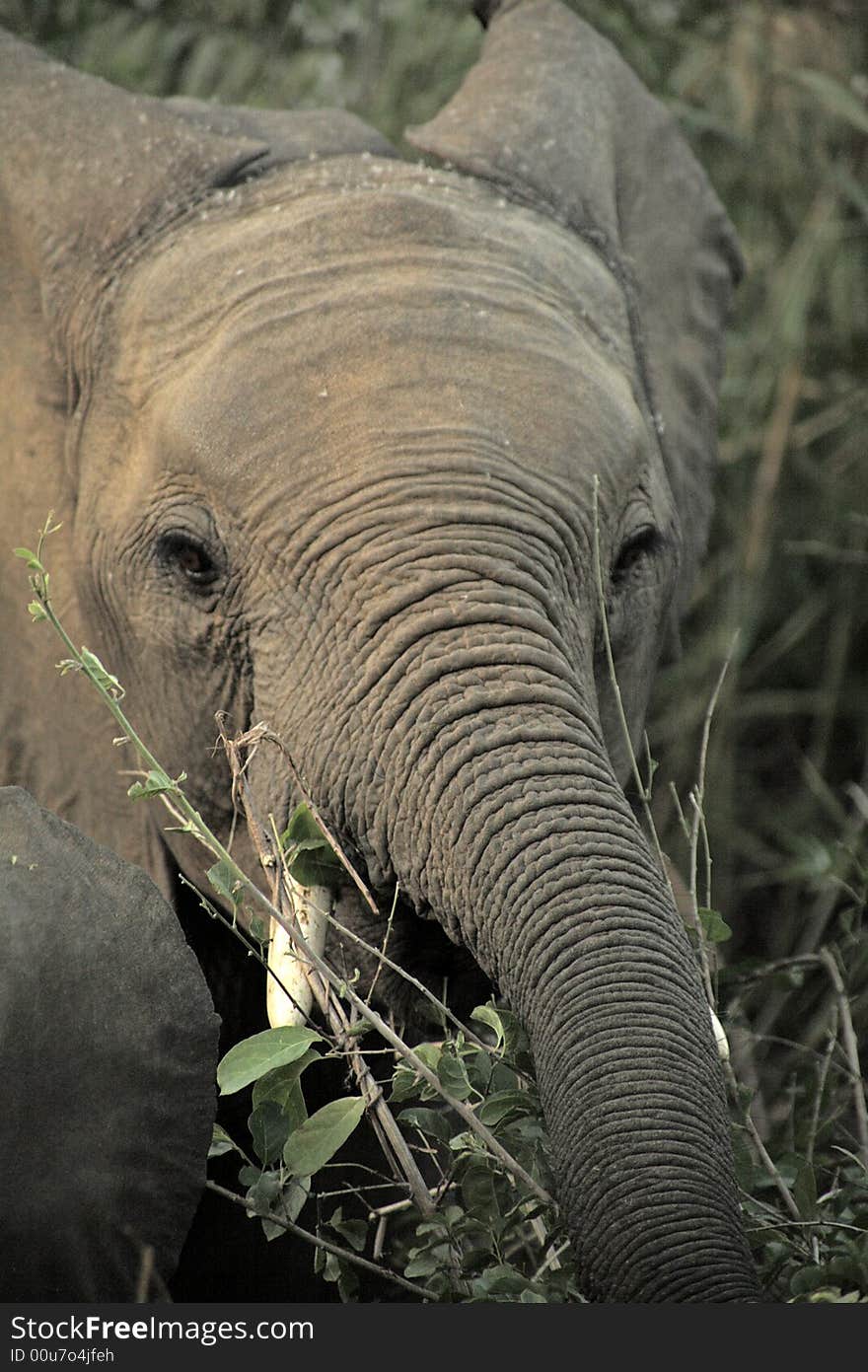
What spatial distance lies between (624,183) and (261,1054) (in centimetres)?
162

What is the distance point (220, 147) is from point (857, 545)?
2.86 meters

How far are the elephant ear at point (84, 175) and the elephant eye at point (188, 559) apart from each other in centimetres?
36

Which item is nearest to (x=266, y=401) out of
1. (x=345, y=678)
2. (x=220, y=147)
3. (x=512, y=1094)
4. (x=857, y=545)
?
(x=345, y=678)

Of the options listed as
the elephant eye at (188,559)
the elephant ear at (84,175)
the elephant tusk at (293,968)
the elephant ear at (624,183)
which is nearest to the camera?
the elephant tusk at (293,968)

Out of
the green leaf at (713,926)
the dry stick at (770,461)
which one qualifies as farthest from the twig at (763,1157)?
the dry stick at (770,461)

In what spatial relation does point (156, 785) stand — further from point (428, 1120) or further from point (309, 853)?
point (428, 1120)

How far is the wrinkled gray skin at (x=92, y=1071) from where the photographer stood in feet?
6.01

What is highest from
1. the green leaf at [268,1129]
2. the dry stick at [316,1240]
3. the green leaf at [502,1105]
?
the green leaf at [502,1105]

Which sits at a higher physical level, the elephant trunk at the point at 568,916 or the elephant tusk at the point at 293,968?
the elephant trunk at the point at 568,916

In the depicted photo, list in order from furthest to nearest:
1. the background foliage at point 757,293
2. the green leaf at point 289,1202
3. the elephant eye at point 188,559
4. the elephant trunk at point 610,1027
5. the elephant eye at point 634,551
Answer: the background foliage at point 757,293 → the elephant eye at point 634,551 → the elephant eye at point 188,559 → the green leaf at point 289,1202 → the elephant trunk at point 610,1027

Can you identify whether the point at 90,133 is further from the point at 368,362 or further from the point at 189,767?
the point at 189,767

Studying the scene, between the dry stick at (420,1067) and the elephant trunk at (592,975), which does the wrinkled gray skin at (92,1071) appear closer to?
the dry stick at (420,1067)

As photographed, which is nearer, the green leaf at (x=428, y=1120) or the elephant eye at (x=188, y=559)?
the green leaf at (x=428, y=1120)

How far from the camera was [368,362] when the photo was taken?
91.9 inches
